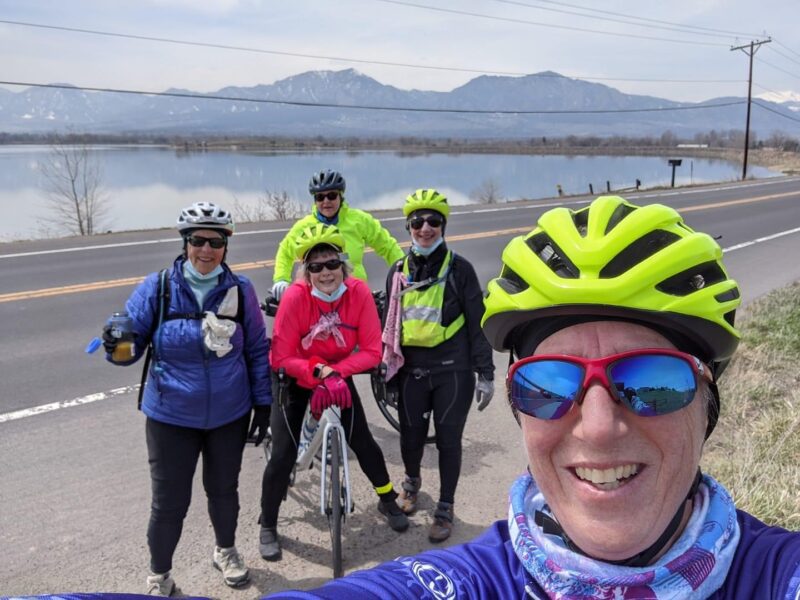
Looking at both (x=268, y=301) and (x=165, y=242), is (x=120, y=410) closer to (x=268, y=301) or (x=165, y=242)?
(x=268, y=301)

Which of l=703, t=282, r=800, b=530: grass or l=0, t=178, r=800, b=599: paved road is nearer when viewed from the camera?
l=703, t=282, r=800, b=530: grass

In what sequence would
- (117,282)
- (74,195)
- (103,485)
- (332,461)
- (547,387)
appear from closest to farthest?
(547,387), (332,461), (103,485), (117,282), (74,195)

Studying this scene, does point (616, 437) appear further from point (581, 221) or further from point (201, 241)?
point (201, 241)

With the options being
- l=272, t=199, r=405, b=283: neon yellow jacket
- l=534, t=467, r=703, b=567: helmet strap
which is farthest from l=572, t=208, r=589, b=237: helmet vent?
l=272, t=199, r=405, b=283: neon yellow jacket


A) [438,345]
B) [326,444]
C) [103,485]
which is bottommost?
[103,485]

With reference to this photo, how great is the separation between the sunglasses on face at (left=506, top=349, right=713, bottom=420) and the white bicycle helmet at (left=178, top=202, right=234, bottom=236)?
248cm

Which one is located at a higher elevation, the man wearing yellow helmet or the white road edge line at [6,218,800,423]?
the man wearing yellow helmet

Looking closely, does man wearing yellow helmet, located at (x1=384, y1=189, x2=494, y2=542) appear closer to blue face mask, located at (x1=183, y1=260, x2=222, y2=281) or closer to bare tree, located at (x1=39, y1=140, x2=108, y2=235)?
blue face mask, located at (x1=183, y1=260, x2=222, y2=281)

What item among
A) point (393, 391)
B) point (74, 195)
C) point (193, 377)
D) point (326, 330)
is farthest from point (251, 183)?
point (193, 377)

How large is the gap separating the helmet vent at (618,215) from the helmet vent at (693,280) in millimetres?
175

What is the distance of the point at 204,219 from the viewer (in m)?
3.29

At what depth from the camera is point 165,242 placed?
14.0 m

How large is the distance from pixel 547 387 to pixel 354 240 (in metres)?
3.92

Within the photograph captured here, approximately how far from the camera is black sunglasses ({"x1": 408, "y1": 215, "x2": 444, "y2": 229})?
3916 mm
